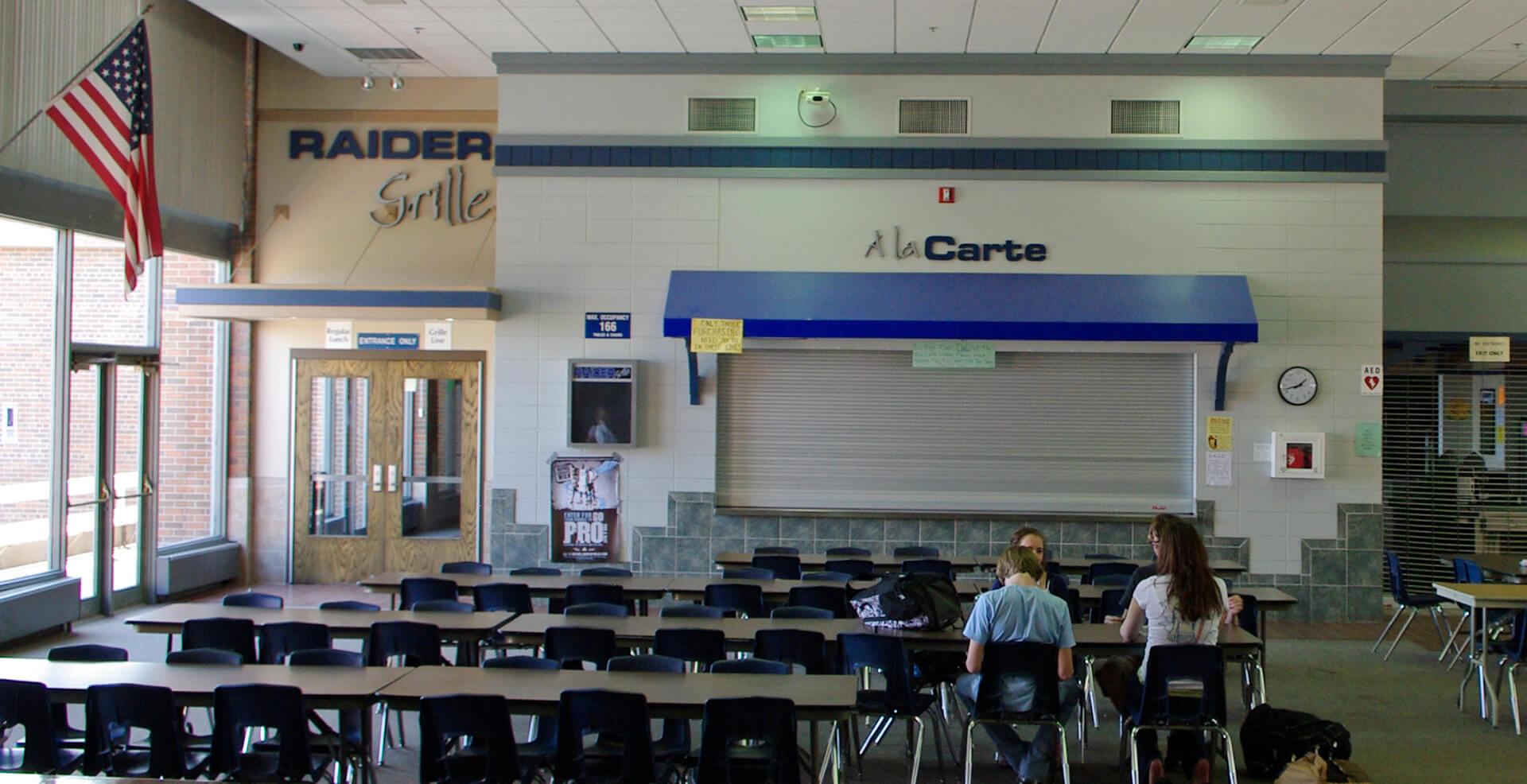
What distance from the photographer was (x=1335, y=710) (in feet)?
25.7

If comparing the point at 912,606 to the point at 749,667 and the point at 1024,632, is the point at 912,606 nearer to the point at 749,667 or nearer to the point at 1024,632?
the point at 1024,632

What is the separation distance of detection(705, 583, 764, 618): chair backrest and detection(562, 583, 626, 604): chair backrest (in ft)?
2.13

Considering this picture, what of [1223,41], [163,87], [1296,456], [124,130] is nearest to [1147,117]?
[1223,41]

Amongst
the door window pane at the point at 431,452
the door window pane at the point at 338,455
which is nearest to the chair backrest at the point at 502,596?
the door window pane at the point at 431,452

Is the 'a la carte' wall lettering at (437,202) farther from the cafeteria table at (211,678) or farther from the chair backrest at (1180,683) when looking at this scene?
the chair backrest at (1180,683)

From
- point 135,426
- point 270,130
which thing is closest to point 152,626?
point 135,426

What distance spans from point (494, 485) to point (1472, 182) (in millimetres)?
10543

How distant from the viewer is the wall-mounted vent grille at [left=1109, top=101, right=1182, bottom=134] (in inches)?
436

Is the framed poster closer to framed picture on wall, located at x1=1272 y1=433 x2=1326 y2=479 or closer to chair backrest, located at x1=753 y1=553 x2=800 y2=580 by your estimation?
chair backrest, located at x1=753 y1=553 x2=800 y2=580

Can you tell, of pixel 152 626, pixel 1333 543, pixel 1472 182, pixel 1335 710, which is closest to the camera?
pixel 152 626

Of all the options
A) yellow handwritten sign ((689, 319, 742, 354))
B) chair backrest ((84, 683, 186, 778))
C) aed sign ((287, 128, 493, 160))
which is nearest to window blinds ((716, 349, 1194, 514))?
yellow handwritten sign ((689, 319, 742, 354))

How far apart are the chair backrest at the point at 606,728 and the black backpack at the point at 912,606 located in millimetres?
1931

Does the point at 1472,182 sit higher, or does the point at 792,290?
the point at 1472,182

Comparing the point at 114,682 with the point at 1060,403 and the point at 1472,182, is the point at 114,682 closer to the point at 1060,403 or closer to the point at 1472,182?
the point at 1060,403
